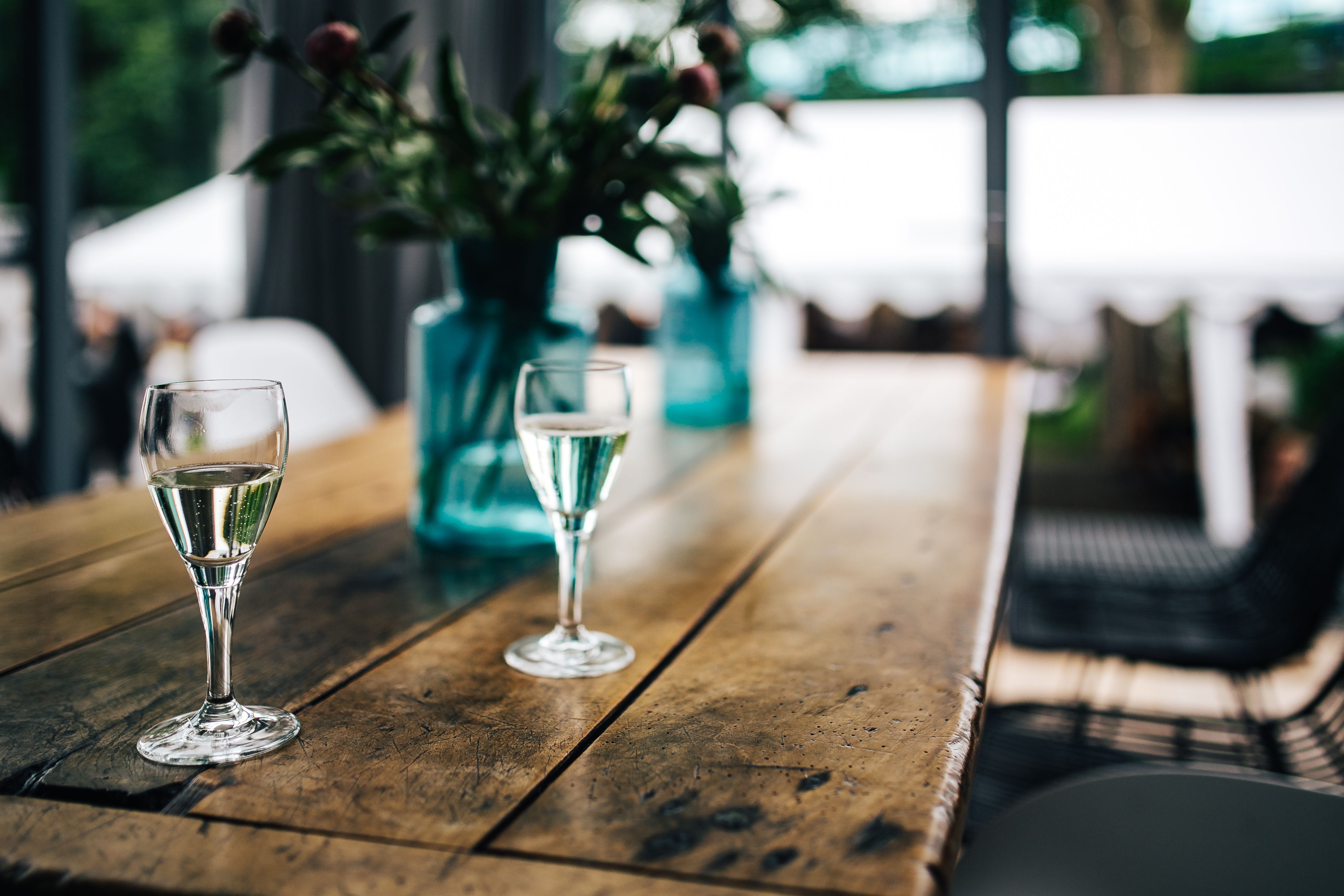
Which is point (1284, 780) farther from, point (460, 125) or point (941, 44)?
point (941, 44)

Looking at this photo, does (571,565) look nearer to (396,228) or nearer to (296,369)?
(396,228)

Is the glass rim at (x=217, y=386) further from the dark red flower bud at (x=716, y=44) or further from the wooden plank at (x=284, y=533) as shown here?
the dark red flower bud at (x=716, y=44)

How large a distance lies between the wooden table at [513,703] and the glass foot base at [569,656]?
0.02 meters

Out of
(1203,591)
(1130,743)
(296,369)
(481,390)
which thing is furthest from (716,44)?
(1203,591)

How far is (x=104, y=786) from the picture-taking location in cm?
52

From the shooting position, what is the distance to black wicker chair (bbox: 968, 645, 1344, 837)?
1.23 metres

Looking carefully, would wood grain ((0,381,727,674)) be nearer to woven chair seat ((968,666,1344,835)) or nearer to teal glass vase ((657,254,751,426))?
teal glass vase ((657,254,751,426))

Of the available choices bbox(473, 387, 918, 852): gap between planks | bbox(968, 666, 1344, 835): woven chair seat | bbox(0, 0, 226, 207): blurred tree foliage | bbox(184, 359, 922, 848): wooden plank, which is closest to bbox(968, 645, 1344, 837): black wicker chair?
bbox(968, 666, 1344, 835): woven chair seat

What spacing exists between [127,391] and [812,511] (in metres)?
2.56

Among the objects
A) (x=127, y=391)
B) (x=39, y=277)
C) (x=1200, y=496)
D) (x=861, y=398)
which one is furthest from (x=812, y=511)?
(x=1200, y=496)

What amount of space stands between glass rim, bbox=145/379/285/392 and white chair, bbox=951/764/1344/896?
665 millimetres

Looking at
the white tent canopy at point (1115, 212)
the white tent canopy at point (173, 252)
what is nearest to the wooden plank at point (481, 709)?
the white tent canopy at point (173, 252)

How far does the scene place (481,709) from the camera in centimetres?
62

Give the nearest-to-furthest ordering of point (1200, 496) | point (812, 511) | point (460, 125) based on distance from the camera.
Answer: point (460, 125) < point (812, 511) < point (1200, 496)
